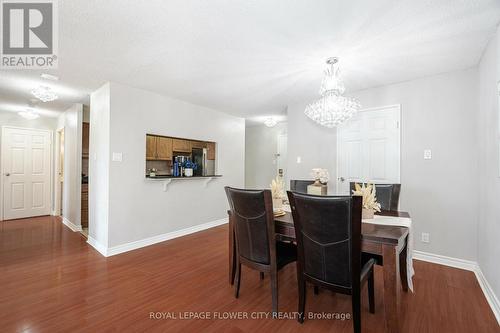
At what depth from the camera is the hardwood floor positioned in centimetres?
173

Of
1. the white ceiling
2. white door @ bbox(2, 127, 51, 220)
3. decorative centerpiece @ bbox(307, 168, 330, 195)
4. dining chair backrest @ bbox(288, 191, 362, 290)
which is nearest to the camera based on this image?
dining chair backrest @ bbox(288, 191, 362, 290)

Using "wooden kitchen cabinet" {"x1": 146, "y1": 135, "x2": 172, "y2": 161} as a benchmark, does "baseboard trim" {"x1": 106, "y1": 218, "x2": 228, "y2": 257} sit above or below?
below

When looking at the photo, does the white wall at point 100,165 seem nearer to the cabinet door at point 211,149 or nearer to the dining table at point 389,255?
the cabinet door at point 211,149

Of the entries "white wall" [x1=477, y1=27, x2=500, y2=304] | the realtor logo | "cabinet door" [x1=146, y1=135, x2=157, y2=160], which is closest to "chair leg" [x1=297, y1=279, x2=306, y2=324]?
"white wall" [x1=477, y1=27, x2=500, y2=304]

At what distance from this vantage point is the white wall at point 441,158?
2.70 metres

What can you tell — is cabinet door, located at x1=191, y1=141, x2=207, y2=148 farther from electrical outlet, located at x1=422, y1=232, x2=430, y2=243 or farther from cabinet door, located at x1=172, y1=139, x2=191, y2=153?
electrical outlet, located at x1=422, y1=232, x2=430, y2=243

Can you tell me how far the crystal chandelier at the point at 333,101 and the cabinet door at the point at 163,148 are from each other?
2606 millimetres

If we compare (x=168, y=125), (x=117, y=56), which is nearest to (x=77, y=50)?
(x=117, y=56)

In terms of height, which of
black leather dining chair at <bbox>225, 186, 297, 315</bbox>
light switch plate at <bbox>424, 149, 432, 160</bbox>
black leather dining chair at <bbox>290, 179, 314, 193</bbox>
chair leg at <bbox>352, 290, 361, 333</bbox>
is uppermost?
light switch plate at <bbox>424, 149, 432, 160</bbox>

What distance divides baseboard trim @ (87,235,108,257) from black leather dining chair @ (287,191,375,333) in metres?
2.73

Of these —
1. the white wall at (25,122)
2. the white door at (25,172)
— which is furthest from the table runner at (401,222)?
the white wall at (25,122)

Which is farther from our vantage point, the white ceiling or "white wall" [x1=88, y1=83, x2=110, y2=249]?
"white wall" [x1=88, y1=83, x2=110, y2=249]

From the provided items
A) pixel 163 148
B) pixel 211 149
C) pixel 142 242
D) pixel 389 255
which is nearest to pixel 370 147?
pixel 389 255

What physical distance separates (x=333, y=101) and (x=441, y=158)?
1.59 m
